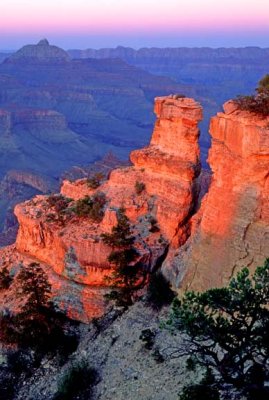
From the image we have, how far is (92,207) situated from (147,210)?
260 centimetres

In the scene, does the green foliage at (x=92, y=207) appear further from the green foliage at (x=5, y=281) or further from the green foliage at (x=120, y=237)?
the green foliage at (x=5, y=281)

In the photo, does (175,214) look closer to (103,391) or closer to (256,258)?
(256,258)

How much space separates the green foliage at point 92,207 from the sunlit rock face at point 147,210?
240 millimetres

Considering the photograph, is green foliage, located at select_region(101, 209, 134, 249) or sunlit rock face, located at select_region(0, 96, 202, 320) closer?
green foliage, located at select_region(101, 209, 134, 249)

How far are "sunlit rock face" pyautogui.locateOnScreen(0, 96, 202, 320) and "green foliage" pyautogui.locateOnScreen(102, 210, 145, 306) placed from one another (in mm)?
379

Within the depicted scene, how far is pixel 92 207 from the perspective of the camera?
26.4 m

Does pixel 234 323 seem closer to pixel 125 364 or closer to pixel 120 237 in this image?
pixel 125 364

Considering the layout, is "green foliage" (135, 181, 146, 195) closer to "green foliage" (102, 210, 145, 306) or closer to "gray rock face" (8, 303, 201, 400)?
"green foliage" (102, 210, 145, 306)

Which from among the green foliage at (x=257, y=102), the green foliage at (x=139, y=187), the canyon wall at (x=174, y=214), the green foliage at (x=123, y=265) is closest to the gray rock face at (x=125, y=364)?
the green foliage at (x=123, y=265)

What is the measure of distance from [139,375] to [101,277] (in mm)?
6568

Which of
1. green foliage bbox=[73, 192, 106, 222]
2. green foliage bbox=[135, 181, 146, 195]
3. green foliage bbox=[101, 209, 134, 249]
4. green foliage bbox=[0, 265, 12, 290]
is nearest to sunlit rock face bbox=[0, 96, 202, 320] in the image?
green foliage bbox=[135, 181, 146, 195]

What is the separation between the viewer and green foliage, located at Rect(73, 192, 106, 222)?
26094 millimetres

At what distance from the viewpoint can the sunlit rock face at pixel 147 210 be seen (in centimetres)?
2469

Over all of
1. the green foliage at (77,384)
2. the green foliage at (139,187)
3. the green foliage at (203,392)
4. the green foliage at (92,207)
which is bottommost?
the green foliage at (77,384)
